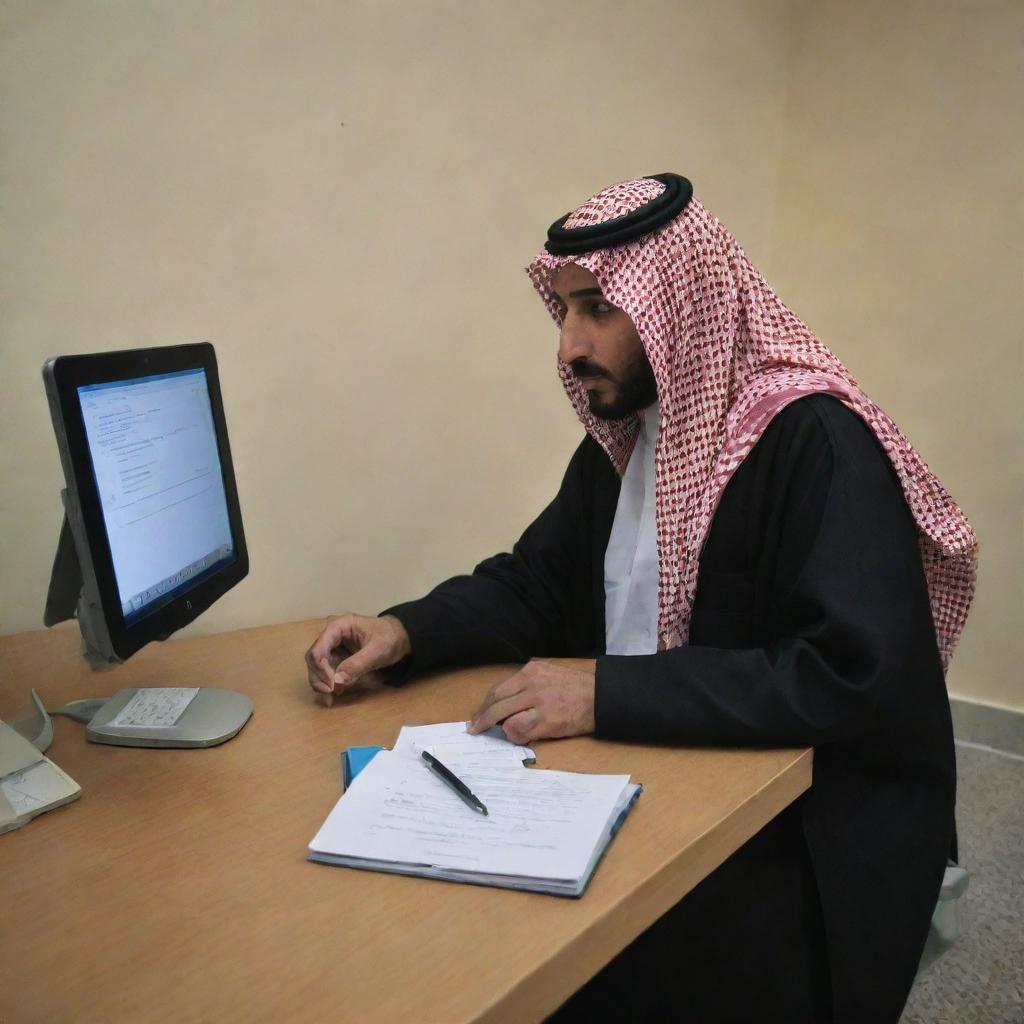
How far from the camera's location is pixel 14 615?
5.69 ft

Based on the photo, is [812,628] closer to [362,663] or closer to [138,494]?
[362,663]

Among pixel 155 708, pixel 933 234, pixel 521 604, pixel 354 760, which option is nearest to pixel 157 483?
pixel 155 708

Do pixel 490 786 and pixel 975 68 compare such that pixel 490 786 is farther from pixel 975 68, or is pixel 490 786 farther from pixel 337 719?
pixel 975 68

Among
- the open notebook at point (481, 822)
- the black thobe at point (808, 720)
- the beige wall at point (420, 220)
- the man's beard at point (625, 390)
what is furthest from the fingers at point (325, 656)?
the beige wall at point (420, 220)

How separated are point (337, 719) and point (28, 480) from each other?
81 cm

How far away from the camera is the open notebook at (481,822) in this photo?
0.91m

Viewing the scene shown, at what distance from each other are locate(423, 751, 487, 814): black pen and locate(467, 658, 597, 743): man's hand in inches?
4.6

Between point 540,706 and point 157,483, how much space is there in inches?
22.4

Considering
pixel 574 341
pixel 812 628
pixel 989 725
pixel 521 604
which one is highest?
pixel 574 341

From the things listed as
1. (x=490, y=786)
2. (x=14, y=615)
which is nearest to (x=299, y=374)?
(x=14, y=615)

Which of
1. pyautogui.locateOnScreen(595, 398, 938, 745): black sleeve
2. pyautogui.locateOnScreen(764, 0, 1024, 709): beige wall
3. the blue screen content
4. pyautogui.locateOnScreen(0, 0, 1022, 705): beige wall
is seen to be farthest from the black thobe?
pyautogui.locateOnScreen(764, 0, 1024, 709): beige wall

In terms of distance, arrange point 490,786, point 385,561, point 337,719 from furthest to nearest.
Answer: point 385,561 → point 337,719 → point 490,786

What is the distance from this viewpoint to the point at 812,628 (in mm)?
1226

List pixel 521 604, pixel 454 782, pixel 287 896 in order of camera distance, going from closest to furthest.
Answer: pixel 287 896 < pixel 454 782 < pixel 521 604
